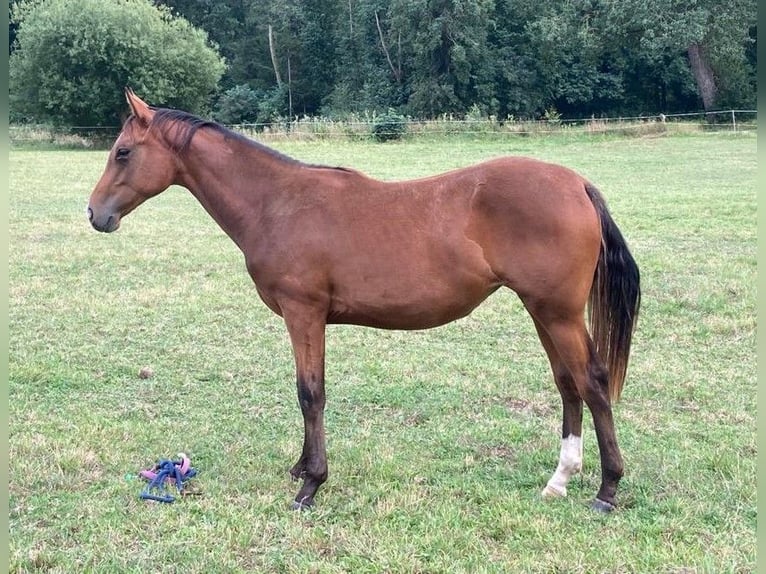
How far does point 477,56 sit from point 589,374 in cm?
4137

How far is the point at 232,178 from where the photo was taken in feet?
12.5

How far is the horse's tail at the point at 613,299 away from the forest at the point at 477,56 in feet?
109

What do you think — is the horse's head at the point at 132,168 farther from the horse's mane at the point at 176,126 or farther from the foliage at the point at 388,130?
the foliage at the point at 388,130

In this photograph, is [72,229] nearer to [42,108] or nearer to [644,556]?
[644,556]

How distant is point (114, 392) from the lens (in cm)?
503

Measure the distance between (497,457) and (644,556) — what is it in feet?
3.94

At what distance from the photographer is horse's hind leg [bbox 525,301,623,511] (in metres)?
3.37

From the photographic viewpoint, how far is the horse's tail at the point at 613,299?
11.5 ft

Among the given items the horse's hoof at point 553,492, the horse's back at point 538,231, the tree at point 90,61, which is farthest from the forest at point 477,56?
the horse's hoof at point 553,492

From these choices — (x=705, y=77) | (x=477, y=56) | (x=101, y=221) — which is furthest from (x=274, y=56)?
(x=101, y=221)

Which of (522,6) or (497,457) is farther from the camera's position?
(522,6)

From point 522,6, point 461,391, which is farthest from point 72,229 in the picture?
point 522,6

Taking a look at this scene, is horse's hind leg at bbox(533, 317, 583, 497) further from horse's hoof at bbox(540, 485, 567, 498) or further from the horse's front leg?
the horse's front leg

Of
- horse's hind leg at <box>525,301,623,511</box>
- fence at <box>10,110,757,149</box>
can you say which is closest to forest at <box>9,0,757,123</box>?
fence at <box>10,110,757,149</box>
